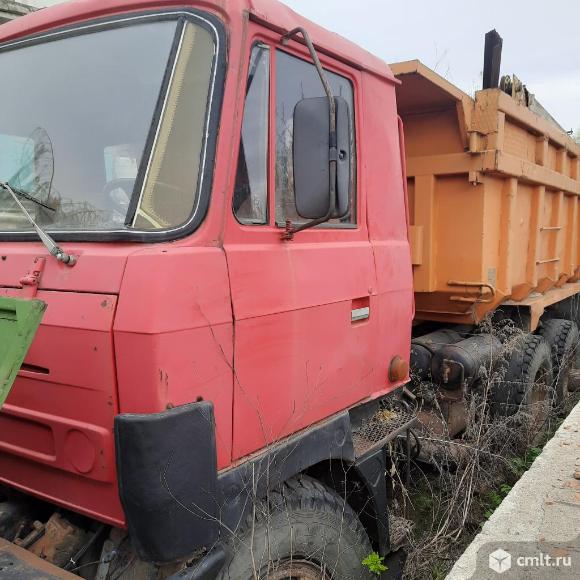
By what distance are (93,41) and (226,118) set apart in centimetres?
65

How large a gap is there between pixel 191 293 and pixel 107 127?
0.75 meters

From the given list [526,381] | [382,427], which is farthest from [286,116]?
[526,381]

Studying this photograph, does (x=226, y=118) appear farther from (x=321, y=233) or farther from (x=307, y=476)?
(x=307, y=476)

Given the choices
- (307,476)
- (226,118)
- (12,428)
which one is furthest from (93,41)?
(307,476)

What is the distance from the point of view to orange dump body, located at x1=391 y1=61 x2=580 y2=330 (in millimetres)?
4008

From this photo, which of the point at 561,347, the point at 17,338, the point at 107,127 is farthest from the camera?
the point at 561,347

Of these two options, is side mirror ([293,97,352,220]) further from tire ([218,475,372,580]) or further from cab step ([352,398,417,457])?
cab step ([352,398,417,457])

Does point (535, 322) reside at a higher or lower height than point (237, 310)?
lower

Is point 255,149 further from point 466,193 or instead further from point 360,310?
point 466,193

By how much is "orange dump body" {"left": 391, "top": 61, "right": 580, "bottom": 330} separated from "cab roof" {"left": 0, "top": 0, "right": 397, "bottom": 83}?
1162 mm

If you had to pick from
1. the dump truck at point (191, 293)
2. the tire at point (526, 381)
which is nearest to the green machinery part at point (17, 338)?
the dump truck at point (191, 293)

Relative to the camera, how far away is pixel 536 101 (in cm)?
509

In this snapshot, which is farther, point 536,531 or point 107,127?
point 536,531

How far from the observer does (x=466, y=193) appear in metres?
4.15
